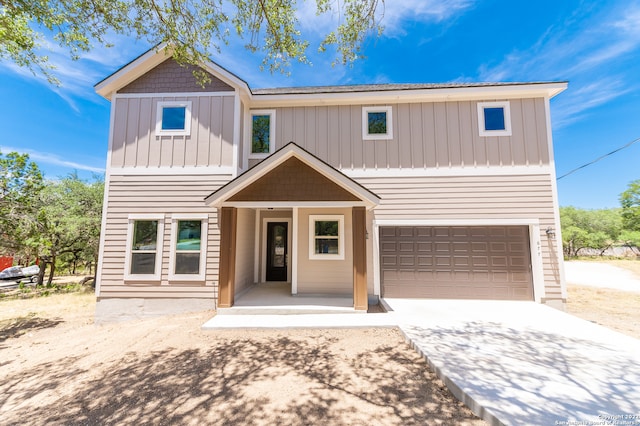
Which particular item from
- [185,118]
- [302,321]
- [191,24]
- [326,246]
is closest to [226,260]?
[302,321]

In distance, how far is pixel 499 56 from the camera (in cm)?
960

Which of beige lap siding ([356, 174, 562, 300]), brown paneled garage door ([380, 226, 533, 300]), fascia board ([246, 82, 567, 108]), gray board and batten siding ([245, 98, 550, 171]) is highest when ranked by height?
fascia board ([246, 82, 567, 108])

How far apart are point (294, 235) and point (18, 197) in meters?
10.1

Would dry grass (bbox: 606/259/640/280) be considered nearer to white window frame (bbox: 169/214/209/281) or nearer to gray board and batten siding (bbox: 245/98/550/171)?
gray board and batten siding (bbox: 245/98/550/171)

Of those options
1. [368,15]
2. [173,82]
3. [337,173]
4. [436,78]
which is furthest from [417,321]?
[173,82]

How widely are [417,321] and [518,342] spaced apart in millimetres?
1733

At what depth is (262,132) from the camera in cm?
800

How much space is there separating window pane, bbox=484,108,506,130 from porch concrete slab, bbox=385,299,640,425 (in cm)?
525

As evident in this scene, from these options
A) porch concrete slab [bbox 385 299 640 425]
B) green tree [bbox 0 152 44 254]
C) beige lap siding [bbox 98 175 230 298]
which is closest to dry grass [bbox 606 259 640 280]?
porch concrete slab [bbox 385 299 640 425]

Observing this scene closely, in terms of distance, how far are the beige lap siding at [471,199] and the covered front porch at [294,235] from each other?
3.79 ft

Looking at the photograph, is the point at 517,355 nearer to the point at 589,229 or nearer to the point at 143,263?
the point at 143,263

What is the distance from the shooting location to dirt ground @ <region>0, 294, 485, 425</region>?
2764mm

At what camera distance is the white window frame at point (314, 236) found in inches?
291

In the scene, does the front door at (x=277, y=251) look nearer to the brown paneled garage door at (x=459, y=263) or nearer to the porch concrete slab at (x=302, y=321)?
the porch concrete slab at (x=302, y=321)
